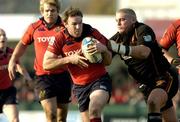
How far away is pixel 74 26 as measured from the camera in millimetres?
13250

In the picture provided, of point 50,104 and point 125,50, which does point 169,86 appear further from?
point 50,104

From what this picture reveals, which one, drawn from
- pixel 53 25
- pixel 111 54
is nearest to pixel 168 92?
pixel 111 54

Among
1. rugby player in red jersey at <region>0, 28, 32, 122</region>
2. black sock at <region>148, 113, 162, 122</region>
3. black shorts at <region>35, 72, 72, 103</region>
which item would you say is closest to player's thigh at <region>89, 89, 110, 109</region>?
black sock at <region>148, 113, 162, 122</region>

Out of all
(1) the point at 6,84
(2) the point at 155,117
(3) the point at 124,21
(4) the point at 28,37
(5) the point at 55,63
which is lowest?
(1) the point at 6,84

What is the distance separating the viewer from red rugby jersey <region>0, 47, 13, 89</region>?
644 inches

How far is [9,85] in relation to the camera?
16.6 meters

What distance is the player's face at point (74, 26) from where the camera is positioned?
13.2 meters

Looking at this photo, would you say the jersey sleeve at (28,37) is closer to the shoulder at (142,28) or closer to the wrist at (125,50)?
the shoulder at (142,28)

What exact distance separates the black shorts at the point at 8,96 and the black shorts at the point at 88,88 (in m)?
2.84

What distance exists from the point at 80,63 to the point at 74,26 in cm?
68

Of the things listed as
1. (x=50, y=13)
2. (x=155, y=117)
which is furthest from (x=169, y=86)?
(x=50, y=13)

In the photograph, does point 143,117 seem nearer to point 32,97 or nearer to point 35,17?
point 32,97

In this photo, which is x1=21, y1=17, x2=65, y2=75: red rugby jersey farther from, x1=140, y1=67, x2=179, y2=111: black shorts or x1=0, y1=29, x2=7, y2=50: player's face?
x1=140, y1=67, x2=179, y2=111: black shorts

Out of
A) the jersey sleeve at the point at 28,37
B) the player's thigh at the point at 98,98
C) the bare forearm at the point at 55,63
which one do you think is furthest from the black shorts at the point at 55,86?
the player's thigh at the point at 98,98
